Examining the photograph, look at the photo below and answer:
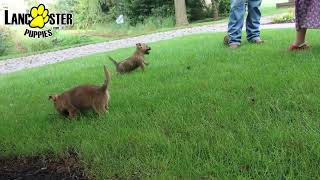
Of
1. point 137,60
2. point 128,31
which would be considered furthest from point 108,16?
point 137,60

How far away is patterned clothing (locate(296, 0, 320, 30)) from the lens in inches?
255

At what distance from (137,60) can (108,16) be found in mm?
21263

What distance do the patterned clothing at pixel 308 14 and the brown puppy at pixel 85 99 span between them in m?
3.35

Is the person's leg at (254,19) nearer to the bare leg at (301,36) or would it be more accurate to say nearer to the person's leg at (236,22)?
the person's leg at (236,22)

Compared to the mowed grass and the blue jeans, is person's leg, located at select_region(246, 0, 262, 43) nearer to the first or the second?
the blue jeans

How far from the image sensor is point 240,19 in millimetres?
7918

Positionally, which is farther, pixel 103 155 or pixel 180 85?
pixel 180 85

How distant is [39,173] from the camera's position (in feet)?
11.5

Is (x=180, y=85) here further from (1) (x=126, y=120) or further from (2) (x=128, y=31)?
(2) (x=128, y=31)

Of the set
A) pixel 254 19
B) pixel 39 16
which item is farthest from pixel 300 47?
pixel 39 16

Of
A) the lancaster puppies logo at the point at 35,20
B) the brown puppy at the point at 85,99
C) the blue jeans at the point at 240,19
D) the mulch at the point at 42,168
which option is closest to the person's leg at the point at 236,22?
the blue jeans at the point at 240,19

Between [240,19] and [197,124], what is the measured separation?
14.5 ft

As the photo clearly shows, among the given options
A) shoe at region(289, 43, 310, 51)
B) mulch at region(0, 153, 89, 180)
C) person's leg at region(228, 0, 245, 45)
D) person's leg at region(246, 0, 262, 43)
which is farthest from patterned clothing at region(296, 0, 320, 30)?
mulch at region(0, 153, 89, 180)

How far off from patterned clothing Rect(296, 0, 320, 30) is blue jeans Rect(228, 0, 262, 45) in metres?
1.29
